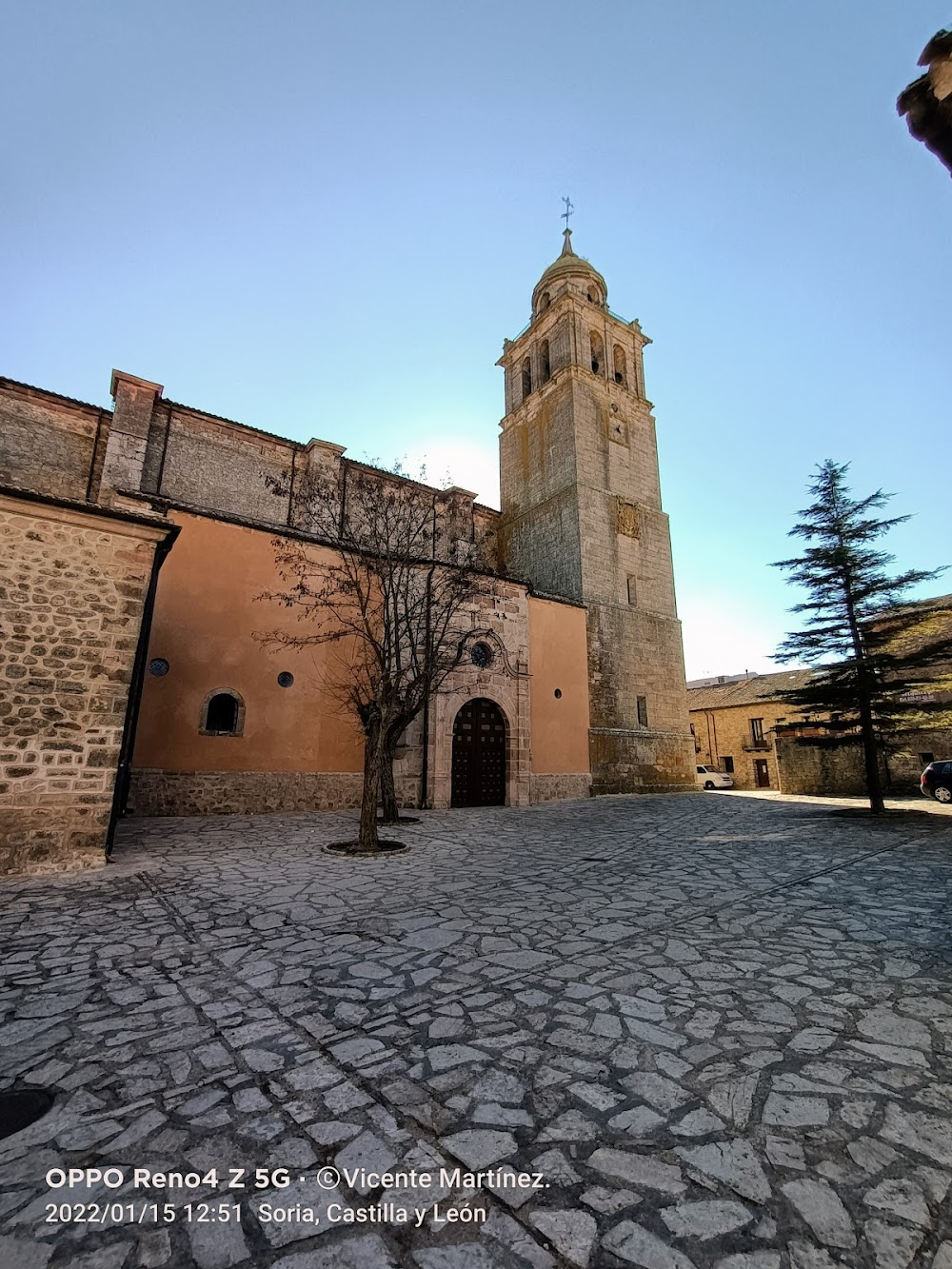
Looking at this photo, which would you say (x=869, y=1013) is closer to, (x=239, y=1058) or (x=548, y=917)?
(x=548, y=917)

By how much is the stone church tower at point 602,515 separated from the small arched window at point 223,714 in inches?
382

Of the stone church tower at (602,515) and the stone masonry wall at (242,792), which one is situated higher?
the stone church tower at (602,515)

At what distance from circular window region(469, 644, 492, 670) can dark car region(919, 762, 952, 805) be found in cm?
1341

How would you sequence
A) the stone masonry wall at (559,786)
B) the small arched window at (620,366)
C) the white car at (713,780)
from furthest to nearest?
the white car at (713,780) < the small arched window at (620,366) < the stone masonry wall at (559,786)

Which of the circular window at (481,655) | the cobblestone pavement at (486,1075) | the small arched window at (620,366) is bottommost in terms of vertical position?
the cobblestone pavement at (486,1075)

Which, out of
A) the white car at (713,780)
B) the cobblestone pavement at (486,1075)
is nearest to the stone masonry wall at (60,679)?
the cobblestone pavement at (486,1075)

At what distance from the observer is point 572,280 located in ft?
78.7

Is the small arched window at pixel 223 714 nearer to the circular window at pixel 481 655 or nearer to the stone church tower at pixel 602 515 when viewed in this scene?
the circular window at pixel 481 655

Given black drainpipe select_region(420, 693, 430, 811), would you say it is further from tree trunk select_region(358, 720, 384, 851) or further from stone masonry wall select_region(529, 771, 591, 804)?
tree trunk select_region(358, 720, 384, 851)

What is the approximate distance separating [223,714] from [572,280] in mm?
23846

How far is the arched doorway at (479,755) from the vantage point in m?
14.0

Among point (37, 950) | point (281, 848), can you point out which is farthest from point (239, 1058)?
point (281, 848)

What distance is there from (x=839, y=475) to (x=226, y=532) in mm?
14975

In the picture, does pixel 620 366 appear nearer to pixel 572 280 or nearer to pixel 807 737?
pixel 572 280
